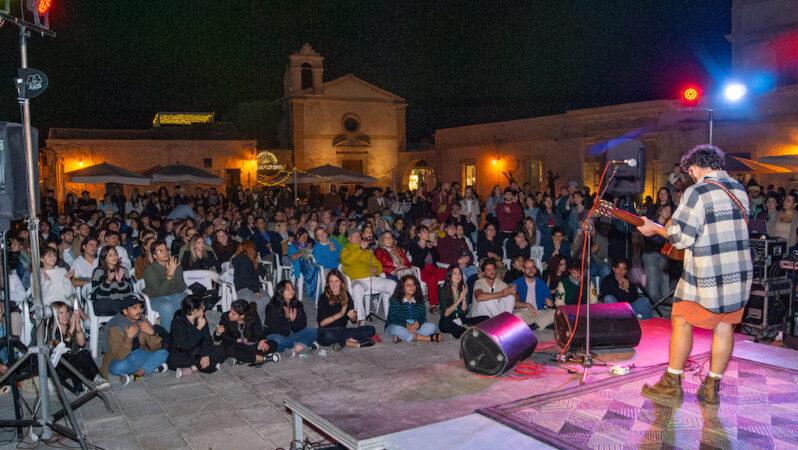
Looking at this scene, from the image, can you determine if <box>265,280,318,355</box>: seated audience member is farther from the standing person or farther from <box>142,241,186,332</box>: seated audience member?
the standing person

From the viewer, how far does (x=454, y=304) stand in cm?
661

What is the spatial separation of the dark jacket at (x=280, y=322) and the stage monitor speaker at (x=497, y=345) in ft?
6.64

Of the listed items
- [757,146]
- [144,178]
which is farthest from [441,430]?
[757,146]

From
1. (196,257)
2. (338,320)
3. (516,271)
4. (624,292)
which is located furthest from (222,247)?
(624,292)

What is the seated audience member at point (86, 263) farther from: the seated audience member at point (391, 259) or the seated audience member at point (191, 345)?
the seated audience member at point (391, 259)

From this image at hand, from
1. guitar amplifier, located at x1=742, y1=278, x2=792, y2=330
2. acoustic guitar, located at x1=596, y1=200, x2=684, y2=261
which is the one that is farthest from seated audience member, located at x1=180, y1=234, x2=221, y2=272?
guitar amplifier, located at x1=742, y1=278, x2=792, y2=330

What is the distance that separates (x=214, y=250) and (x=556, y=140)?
1657 cm

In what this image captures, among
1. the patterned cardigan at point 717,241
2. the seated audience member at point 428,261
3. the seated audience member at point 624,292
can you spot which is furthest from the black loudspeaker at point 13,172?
the seated audience member at point 624,292

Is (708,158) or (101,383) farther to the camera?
(101,383)

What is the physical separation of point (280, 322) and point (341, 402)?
7.53 ft

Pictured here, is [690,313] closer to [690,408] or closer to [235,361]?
[690,408]

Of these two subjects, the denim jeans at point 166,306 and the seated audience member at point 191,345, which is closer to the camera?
the seated audience member at point 191,345

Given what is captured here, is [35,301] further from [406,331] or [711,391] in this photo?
[711,391]

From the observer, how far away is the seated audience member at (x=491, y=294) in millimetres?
6766
